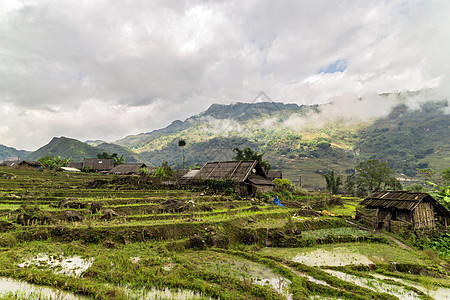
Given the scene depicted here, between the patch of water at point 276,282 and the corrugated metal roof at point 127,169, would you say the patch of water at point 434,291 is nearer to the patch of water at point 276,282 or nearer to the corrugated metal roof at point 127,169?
the patch of water at point 276,282

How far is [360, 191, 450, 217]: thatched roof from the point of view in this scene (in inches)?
792

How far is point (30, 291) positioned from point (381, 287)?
1413 cm

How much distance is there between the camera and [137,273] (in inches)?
393

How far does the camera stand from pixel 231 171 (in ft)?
119

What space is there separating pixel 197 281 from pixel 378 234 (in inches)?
704

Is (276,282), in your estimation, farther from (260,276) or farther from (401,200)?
(401,200)

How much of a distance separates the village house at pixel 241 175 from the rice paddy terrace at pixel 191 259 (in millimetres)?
11877

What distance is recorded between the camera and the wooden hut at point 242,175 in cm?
3416

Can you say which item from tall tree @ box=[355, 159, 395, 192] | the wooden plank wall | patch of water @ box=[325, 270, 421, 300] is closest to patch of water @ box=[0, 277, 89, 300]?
patch of water @ box=[325, 270, 421, 300]

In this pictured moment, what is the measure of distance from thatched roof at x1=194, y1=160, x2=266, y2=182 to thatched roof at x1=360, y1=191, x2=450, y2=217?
15.8 metres

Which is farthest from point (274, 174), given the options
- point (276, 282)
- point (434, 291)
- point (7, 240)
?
point (7, 240)

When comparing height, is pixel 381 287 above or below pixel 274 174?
below

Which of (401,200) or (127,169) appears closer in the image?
(401,200)

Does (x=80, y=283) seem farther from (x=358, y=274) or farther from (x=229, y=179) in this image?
(x=229, y=179)
